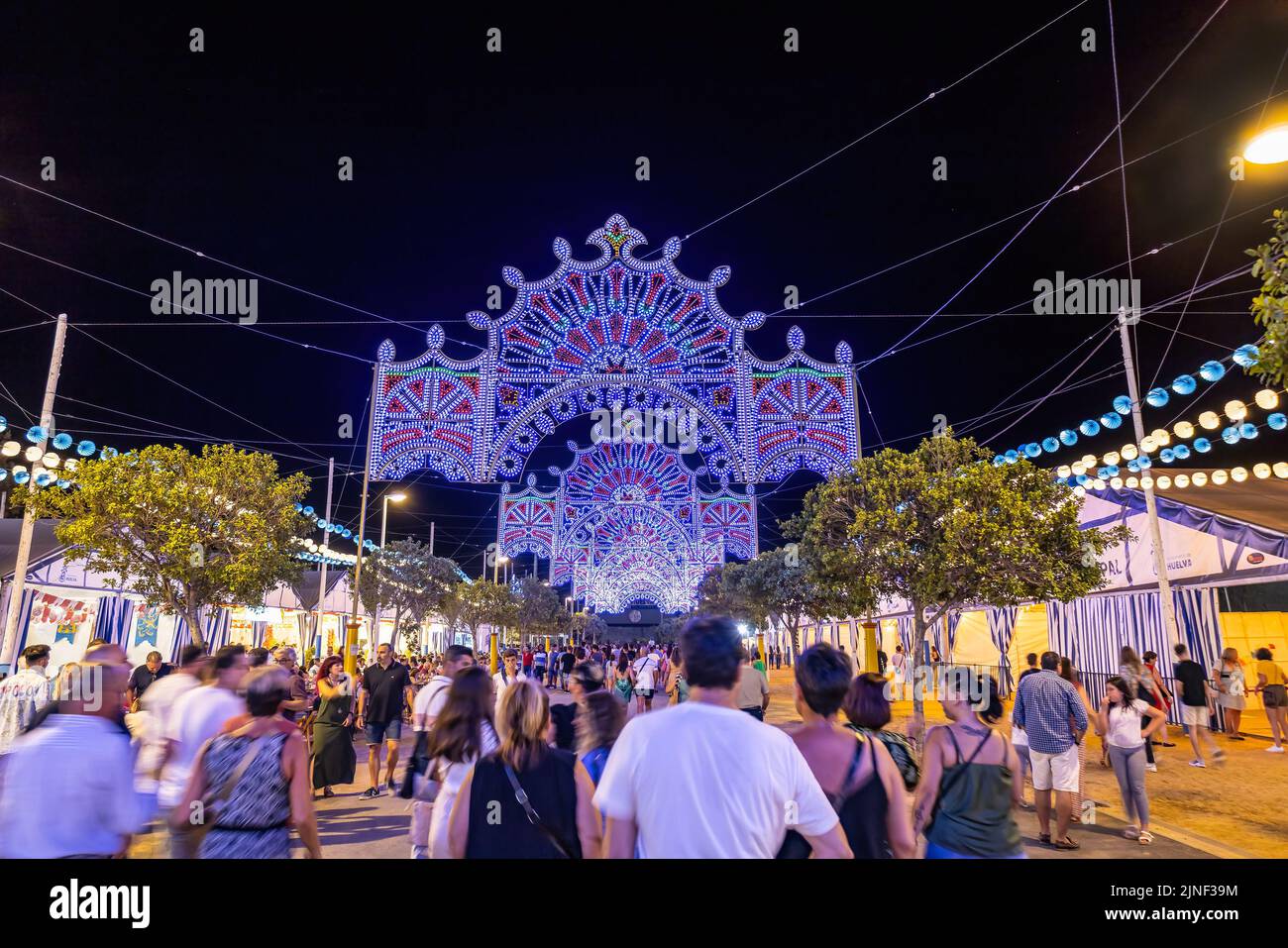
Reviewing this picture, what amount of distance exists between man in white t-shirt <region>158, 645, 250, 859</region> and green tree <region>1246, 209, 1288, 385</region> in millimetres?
8586

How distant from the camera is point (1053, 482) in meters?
15.6

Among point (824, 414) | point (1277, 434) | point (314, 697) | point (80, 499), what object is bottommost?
point (314, 697)

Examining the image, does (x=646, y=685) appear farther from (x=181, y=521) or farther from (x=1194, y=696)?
(x=181, y=521)

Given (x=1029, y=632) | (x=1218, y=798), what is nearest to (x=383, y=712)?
(x=1218, y=798)

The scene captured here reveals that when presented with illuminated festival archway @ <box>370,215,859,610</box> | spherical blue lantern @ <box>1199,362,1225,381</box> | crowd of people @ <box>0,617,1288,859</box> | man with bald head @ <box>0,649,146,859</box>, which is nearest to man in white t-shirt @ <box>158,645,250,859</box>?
crowd of people @ <box>0,617,1288,859</box>

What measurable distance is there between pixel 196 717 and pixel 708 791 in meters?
5.17

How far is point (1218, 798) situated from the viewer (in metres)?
10.3

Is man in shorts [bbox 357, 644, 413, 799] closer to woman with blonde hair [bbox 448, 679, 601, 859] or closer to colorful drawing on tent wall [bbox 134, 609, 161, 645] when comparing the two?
woman with blonde hair [bbox 448, 679, 601, 859]

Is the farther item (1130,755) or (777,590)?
(777,590)

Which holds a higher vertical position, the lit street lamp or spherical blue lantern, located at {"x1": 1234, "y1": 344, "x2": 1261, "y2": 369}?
the lit street lamp

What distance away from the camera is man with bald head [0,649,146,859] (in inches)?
144
